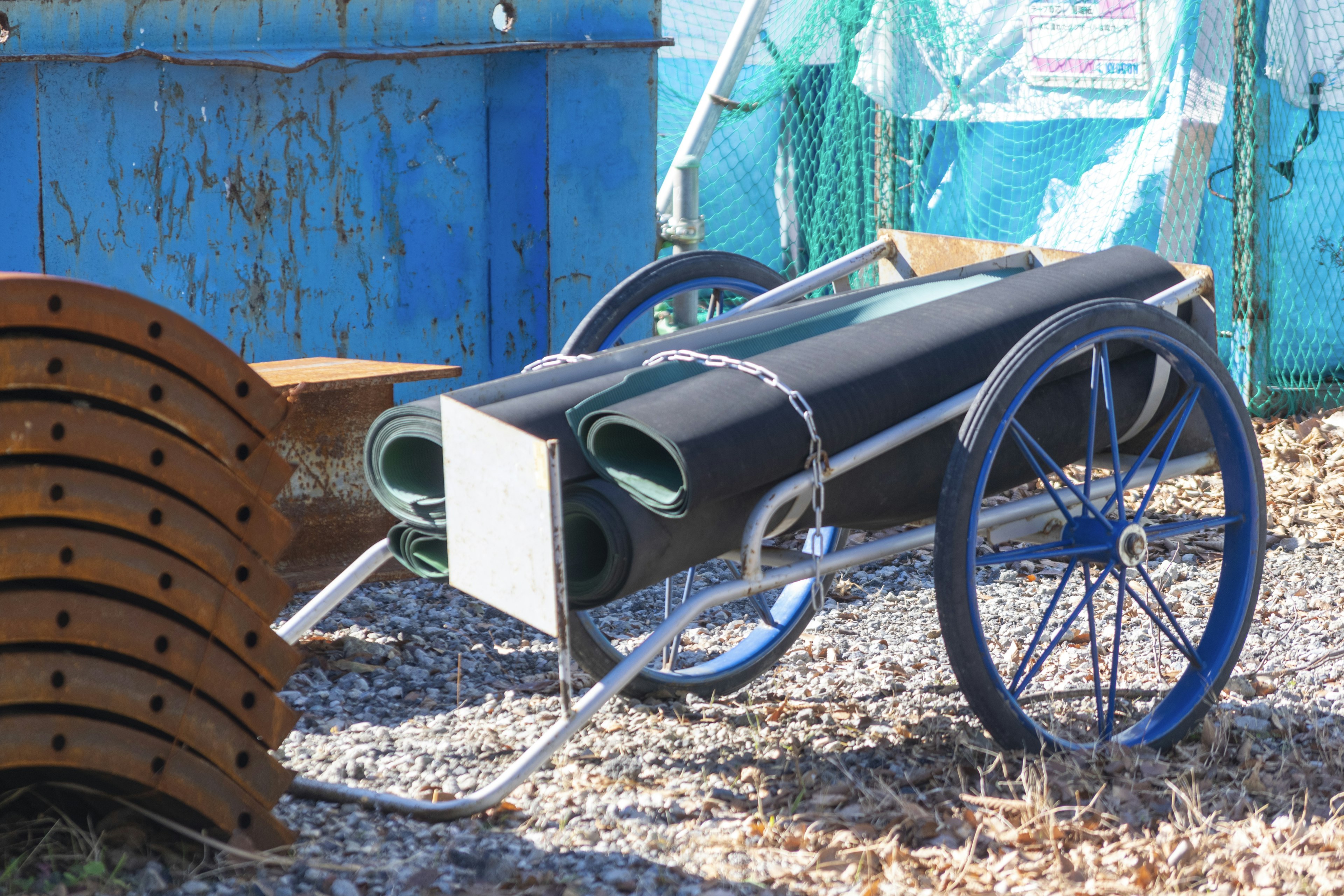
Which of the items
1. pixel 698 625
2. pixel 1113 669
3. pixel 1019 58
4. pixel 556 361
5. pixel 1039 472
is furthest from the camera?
pixel 1019 58

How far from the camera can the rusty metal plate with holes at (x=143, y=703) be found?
7.93 feet

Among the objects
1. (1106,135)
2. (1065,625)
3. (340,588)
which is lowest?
(1065,625)

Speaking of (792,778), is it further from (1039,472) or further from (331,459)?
(331,459)

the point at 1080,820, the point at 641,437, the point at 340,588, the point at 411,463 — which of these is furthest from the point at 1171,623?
the point at 340,588

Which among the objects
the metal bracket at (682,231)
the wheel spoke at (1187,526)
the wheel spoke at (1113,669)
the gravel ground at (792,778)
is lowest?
the gravel ground at (792,778)

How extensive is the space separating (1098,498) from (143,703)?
2167mm

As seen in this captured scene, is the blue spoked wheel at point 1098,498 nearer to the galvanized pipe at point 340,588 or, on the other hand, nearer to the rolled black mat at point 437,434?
the rolled black mat at point 437,434

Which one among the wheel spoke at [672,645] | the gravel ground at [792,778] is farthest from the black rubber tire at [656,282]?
the gravel ground at [792,778]

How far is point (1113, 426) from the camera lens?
3285 millimetres

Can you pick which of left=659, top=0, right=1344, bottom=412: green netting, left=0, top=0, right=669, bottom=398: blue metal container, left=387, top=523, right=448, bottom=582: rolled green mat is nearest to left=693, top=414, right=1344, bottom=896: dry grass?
left=387, top=523, right=448, bottom=582: rolled green mat

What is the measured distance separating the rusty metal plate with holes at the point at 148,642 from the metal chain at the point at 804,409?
105 centimetres

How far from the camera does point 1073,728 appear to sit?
140 inches

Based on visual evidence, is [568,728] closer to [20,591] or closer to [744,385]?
[744,385]

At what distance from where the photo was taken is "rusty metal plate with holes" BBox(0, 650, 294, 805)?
2.42m
